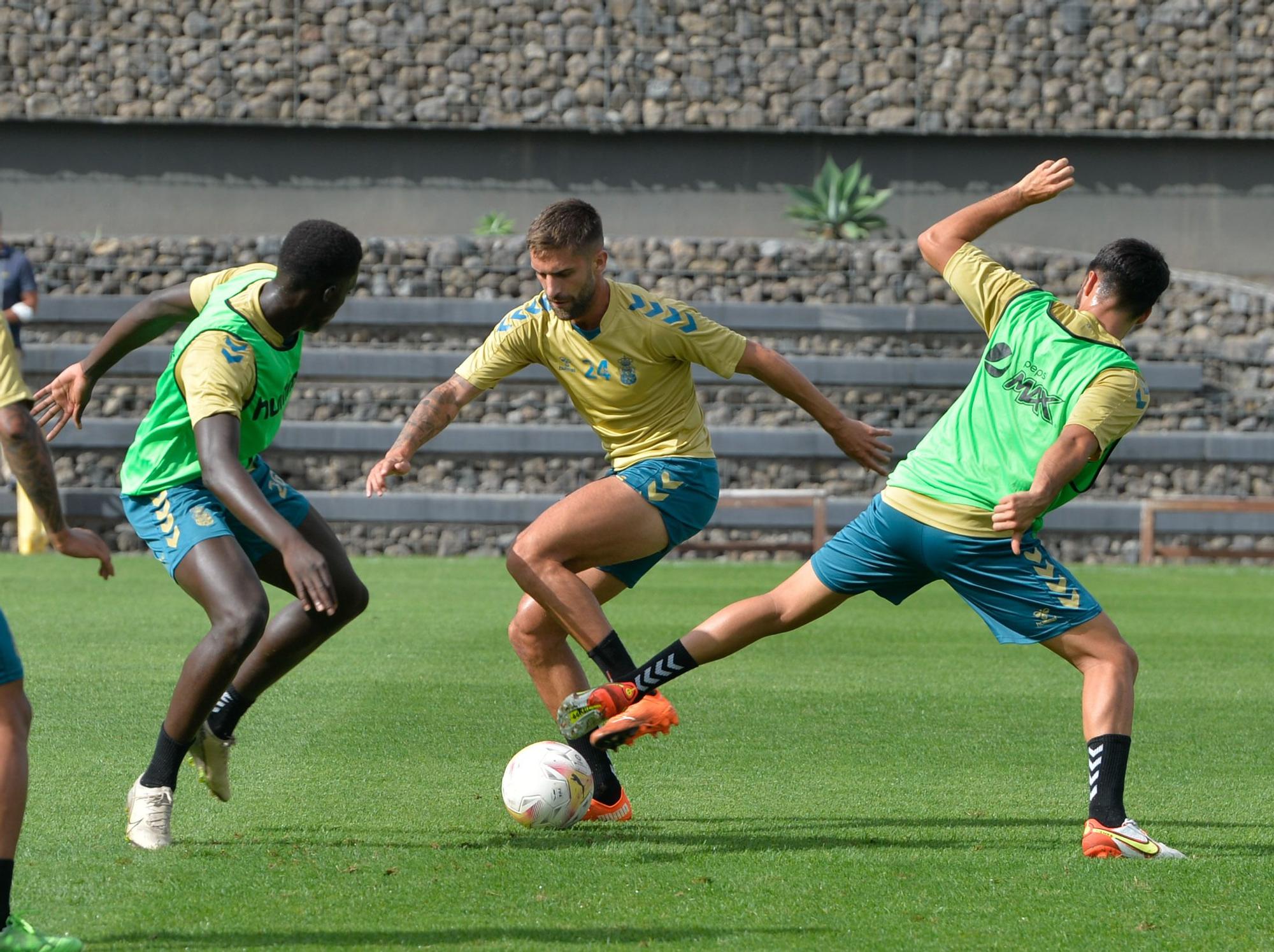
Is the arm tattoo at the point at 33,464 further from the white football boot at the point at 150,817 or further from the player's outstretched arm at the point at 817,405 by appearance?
the player's outstretched arm at the point at 817,405

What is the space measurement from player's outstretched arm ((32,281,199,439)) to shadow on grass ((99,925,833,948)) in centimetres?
263

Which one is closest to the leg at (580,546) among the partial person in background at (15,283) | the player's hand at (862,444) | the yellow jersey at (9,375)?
the player's hand at (862,444)

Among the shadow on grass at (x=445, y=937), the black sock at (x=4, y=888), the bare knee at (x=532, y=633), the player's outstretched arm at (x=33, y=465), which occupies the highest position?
the player's outstretched arm at (x=33, y=465)

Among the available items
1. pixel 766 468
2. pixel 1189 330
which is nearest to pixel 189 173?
pixel 766 468

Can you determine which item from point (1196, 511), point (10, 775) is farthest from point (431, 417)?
point (1196, 511)

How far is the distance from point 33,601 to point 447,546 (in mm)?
7066

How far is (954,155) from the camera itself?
24.3m

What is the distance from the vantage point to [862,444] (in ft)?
20.6

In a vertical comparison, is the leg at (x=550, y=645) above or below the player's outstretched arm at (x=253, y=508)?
below

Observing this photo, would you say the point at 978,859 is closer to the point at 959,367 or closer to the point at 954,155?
the point at 959,367

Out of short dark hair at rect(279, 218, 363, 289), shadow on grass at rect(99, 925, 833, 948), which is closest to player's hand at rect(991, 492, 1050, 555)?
shadow on grass at rect(99, 925, 833, 948)

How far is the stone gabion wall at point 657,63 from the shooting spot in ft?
76.0

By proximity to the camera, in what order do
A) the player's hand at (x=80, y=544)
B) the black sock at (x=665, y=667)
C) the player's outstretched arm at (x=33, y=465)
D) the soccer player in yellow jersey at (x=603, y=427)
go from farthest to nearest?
the soccer player in yellow jersey at (x=603, y=427) → the black sock at (x=665, y=667) → the player's hand at (x=80, y=544) → the player's outstretched arm at (x=33, y=465)

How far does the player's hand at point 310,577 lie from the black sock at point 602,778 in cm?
159
